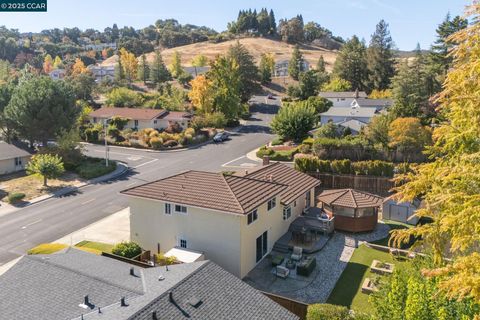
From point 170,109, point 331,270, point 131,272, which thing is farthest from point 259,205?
point 170,109

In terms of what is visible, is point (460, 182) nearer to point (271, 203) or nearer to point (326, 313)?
point (326, 313)

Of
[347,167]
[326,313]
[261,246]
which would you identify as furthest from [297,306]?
[347,167]

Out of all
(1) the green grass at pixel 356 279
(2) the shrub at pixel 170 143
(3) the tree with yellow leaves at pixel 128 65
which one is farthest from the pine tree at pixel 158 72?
(1) the green grass at pixel 356 279

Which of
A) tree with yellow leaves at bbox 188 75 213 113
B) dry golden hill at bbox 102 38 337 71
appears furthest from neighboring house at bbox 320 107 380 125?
dry golden hill at bbox 102 38 337 71

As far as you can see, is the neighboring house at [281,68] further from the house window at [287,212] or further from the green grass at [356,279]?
the green grass at [356,279]

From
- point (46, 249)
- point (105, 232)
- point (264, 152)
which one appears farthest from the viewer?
point (264, 152)

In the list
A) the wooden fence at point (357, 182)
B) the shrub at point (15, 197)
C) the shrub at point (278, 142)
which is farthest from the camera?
the shrub at point (278, 142)

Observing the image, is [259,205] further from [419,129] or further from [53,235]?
[419,129]
